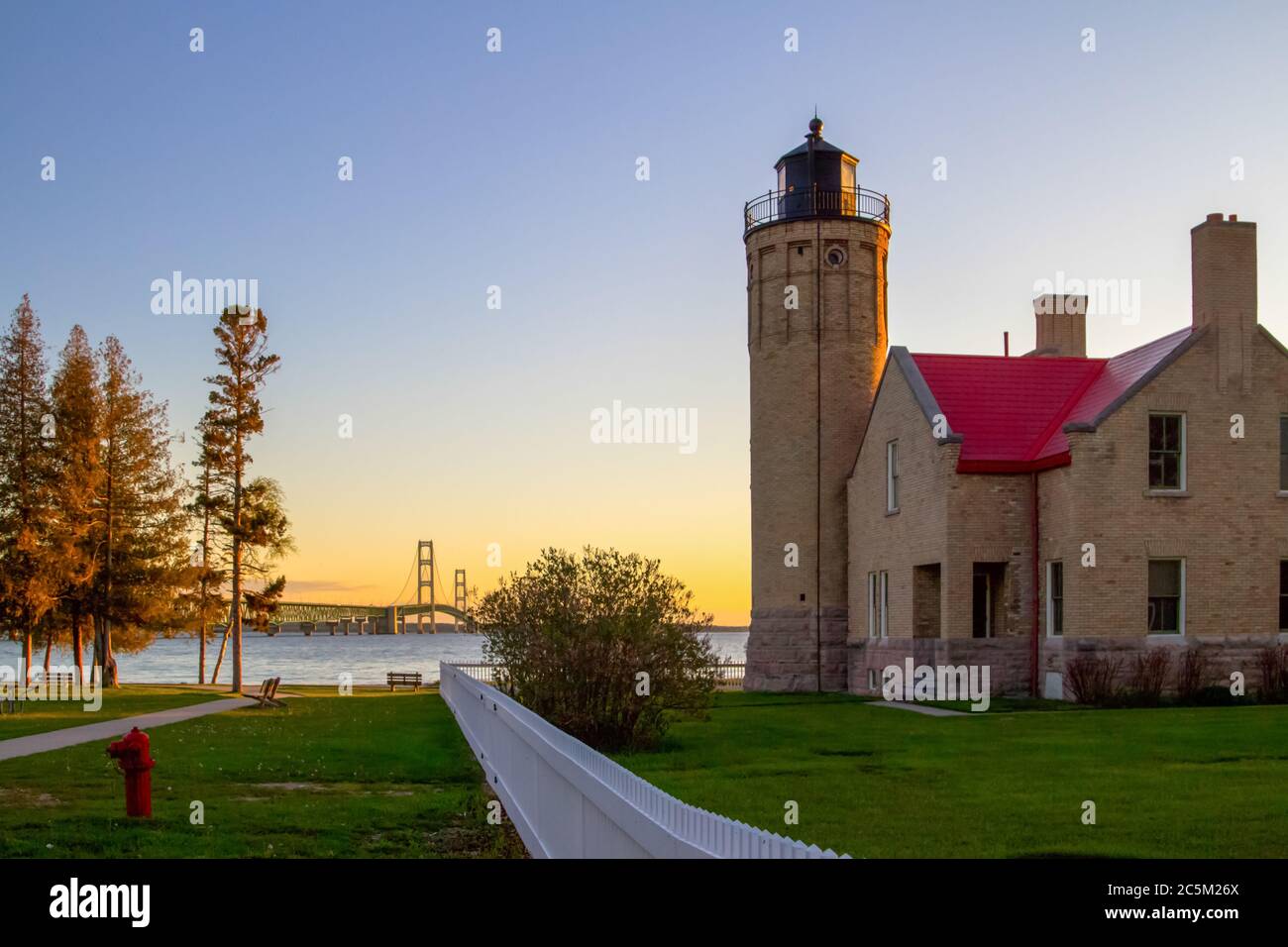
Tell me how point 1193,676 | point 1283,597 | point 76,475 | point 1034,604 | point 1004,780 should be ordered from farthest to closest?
1. point 76,475
2. point 1034,604
3. point 1283,597
4. point 1193,676
5. point 1004,780

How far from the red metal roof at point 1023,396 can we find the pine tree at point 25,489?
102 ft

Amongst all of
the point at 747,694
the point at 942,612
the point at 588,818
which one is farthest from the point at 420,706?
the point at 588,818

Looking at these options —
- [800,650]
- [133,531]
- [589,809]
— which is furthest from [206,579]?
[589,809]

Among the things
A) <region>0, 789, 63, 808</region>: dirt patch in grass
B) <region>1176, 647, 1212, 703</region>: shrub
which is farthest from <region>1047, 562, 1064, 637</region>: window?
<region>0, 789, 63, 808</region>: dirt patch in grass

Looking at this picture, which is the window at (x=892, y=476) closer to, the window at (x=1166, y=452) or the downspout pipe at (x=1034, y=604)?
the downspout pipe at (x=1034, y=604)

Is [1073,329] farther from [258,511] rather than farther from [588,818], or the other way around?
[588,818]

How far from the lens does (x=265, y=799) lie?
14.5m

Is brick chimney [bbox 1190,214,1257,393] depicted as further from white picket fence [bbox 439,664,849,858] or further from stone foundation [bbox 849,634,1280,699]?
white picket fence [bbox 439,664,849,858]

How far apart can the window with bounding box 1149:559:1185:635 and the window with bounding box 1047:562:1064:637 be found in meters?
1.98

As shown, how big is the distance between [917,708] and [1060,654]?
361 cm

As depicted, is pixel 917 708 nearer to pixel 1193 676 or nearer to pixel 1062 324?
pixel 1193 676

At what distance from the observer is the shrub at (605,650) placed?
19703 millimetres
